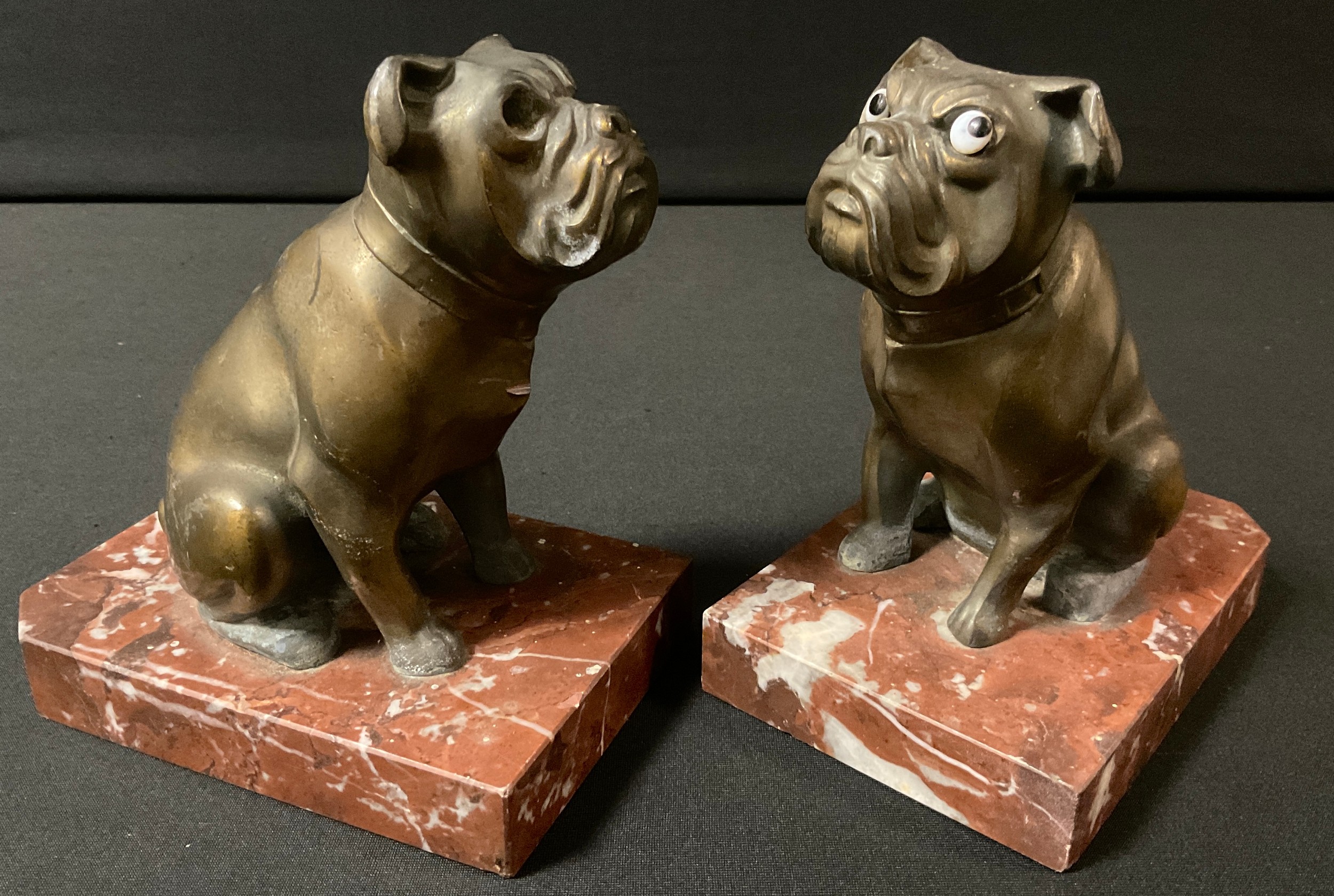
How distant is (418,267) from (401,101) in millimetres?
195

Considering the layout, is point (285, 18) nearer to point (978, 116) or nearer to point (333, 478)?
point (333, 478)

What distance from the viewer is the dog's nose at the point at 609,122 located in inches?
51.1

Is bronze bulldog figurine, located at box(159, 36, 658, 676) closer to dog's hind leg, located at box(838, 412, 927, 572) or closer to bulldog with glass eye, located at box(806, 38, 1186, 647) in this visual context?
bulldog with glass eye, located at box(806, 38, 1186, 647)

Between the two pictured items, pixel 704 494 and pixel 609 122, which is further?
pixel 704 494

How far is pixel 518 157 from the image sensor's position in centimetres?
128

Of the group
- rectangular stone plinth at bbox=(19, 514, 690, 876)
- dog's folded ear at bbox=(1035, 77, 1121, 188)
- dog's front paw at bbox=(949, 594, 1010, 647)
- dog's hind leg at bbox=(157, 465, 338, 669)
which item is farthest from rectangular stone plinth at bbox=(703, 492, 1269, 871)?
dog's folded ear at bbox=(1035, 77, 1121, 188)

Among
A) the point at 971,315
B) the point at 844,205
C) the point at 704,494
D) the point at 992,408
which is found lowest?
the point at 704,494

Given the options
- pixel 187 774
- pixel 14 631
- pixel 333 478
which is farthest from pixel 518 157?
pixel 14 631

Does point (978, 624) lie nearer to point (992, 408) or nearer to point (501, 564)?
point (992, 408)

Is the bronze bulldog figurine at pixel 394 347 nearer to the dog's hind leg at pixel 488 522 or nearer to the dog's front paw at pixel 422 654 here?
the dog's front paw at pixel 422 654

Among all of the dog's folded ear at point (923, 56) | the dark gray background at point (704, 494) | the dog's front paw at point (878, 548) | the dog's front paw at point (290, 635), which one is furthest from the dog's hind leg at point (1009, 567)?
the dog's front paw at point (290, 635)

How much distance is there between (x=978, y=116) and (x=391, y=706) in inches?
40.2

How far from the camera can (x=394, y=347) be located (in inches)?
53.0

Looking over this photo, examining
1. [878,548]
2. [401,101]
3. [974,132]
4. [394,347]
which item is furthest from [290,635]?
[974,132]
